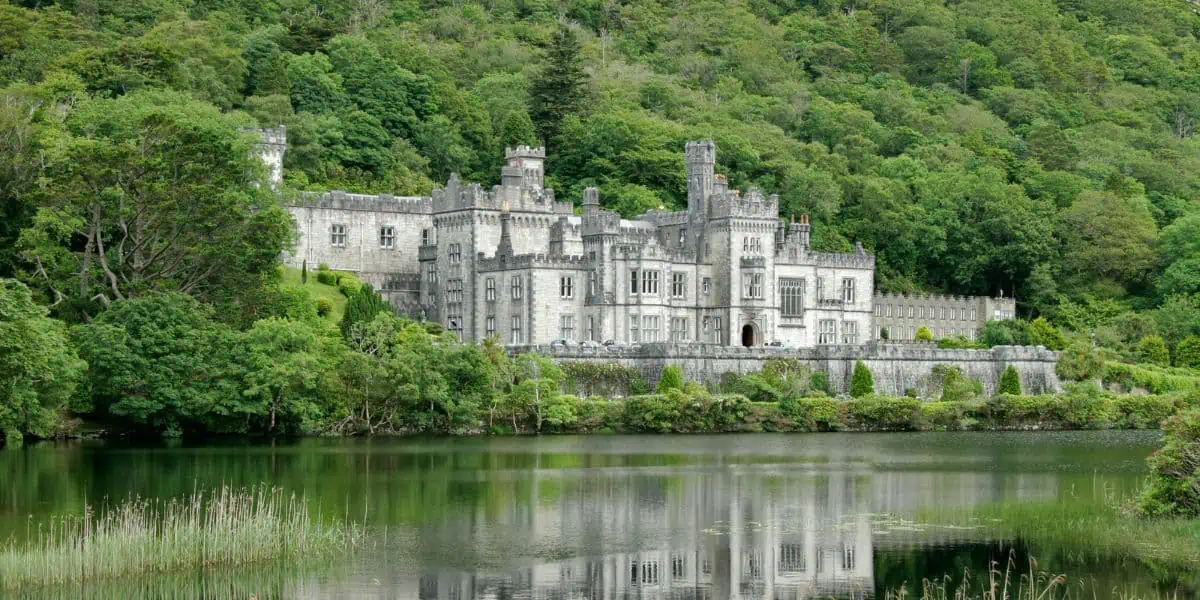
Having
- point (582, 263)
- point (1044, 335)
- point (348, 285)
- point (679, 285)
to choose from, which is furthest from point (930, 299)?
point (348, 285)

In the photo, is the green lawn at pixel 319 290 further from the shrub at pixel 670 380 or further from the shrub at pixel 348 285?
the shrub at pixel 670 380

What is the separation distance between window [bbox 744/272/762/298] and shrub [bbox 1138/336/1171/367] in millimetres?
21115

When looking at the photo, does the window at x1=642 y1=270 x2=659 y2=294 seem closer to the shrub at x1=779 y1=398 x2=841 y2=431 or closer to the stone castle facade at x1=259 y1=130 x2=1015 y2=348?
the stone castle facade at x1=259 y1=130 x2=1015 y2=348

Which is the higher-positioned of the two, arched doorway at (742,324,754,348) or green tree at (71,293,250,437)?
arched doorway at (742,324,754,348)

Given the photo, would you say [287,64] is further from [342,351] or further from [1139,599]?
[1139,599]

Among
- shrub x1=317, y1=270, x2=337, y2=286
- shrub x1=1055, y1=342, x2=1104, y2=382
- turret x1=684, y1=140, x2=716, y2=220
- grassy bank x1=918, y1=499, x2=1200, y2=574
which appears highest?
turret x1=684, y1=140, x2=716, y2=220

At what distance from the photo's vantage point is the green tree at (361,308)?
8027 centimetres

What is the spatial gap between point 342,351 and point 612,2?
9378 cm

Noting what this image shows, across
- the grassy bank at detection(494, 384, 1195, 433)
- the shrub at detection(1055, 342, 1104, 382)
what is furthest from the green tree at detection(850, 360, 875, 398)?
the shrub at detection(1055, 342, 1104, 382)

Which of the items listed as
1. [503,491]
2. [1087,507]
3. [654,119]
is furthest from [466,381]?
[654,119]

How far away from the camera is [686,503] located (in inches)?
1912

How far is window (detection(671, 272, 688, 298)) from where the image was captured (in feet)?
308

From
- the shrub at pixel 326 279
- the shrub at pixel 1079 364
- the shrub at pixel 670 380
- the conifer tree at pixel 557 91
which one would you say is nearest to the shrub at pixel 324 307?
the shrub at pixel 326 279

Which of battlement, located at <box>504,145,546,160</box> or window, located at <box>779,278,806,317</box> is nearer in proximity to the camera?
window, located at <box>779,278,806,317</box>
